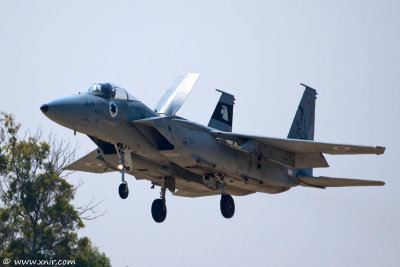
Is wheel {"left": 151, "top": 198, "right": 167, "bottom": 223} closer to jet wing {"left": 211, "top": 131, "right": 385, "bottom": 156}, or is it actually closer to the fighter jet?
the fighter jet

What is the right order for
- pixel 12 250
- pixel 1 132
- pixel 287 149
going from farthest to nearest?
1. pixel 1 132
2. pixel 12 250
3. pixel 287 149

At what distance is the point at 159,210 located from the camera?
87.7 ft

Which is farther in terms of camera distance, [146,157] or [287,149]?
[287,149]

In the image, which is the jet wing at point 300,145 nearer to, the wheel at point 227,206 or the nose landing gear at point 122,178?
the wheel at point 227,206

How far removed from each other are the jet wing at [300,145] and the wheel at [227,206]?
1.91 metres

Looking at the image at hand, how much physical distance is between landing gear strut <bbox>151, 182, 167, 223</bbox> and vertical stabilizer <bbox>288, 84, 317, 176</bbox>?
17.7ft

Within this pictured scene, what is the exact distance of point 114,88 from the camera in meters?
23.6

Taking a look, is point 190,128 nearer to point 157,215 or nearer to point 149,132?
point 149,132

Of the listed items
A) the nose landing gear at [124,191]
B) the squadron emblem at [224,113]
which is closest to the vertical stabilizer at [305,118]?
the squadron emblem at [224,113]

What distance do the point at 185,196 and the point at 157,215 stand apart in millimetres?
3395

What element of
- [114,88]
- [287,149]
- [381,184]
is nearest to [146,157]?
[114,88]

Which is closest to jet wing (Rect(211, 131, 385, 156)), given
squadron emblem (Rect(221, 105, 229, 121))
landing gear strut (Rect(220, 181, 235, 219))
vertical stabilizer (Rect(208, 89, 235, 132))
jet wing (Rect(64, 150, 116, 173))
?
landing gear strut (Rect(220, 181, 235, 219))

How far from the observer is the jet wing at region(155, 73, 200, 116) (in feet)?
85.4

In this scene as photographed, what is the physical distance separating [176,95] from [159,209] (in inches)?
148
